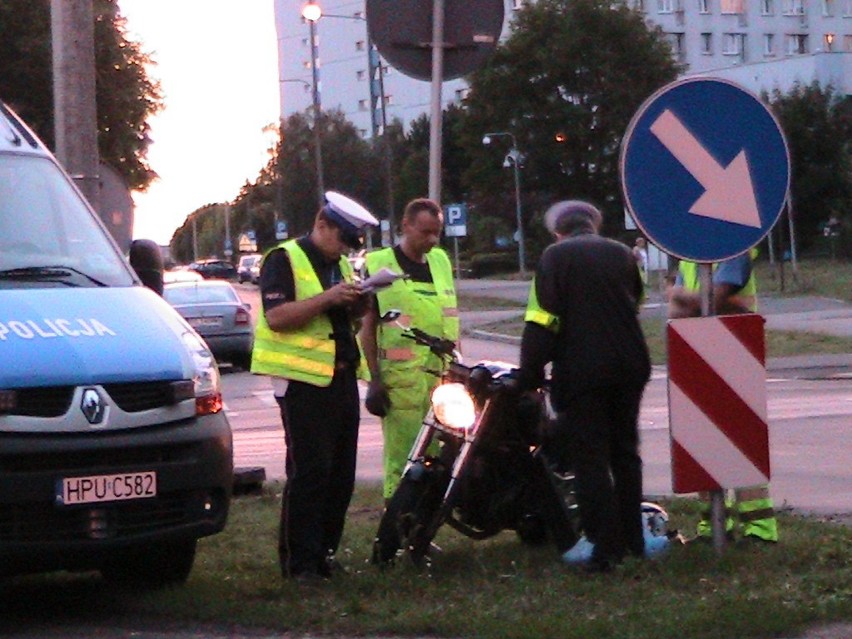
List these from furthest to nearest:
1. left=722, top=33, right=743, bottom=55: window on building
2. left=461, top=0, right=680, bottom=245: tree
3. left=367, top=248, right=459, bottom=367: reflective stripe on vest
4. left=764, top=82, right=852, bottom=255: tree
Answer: left=722, top=33, right=743, bottom=55: window on building, left=461, top=0, right=680, bottom=245: tree, left=764, top=82, right=852, bottom=255: tree, left=367, top=248, right=459, bottom=367: reflective stripe on vest

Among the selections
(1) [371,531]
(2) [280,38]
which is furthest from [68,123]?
(2) [280,38]

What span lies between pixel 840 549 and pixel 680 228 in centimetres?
179

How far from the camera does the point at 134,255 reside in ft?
28.5

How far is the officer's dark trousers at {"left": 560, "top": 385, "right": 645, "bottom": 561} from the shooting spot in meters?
7.83

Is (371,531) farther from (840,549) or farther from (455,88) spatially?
(455,88)

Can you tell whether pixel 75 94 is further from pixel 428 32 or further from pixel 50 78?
pixel 50 78

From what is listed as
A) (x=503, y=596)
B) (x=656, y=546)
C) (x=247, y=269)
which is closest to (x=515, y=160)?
(x=247, y=269)

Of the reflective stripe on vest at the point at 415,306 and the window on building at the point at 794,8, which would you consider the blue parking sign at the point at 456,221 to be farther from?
the window on building at the point at 794,8

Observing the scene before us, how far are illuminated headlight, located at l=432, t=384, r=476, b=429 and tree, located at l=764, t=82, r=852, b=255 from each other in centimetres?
Answer: 6159

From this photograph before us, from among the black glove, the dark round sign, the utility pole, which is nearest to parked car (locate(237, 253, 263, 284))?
the utility pole

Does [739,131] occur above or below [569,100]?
below

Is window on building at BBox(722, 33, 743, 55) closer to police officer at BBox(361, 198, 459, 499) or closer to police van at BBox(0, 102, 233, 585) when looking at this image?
police officer at BBox(361, 198, 459, 499)

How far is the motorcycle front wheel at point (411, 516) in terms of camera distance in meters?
8.00

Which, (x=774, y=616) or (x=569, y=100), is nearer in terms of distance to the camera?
(x=774, y=616)
